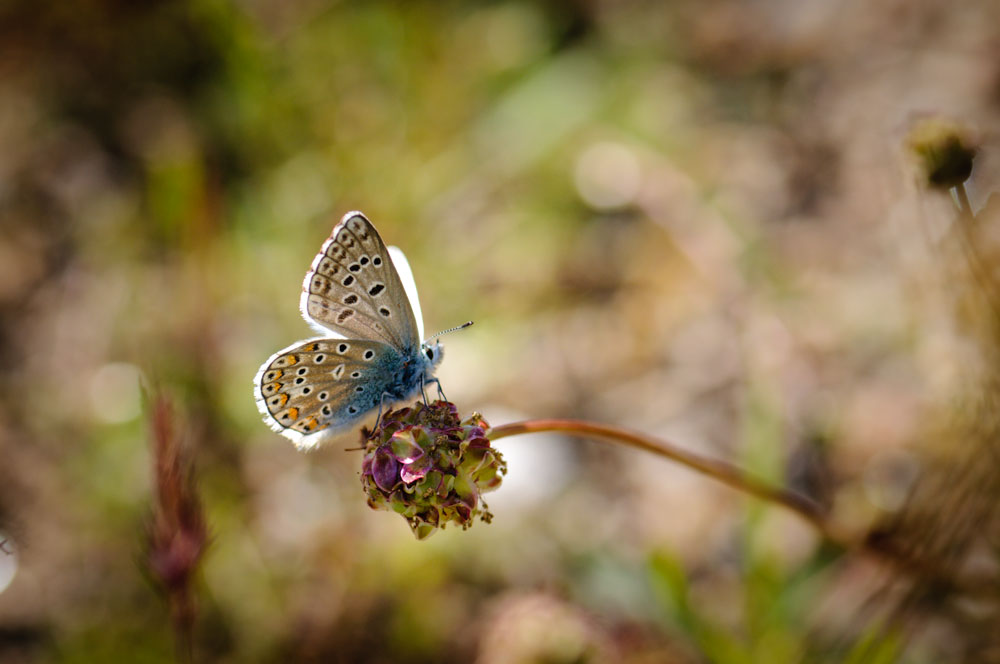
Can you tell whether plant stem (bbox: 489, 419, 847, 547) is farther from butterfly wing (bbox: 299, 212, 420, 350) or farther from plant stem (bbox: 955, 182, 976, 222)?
plant stem (bbox: 955, 182, 976, 222)

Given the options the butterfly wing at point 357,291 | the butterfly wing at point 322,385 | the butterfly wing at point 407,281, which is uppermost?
the butterfly wing at point 407,281

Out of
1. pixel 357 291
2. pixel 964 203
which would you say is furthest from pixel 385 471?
pixel 964 203

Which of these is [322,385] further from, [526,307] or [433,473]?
[526,307]

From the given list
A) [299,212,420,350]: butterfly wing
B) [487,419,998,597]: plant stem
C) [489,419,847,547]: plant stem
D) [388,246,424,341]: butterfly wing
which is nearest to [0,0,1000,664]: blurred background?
[487,419,998,597]: plant stem

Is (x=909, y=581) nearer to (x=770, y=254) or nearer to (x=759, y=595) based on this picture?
(x=759, y=595)

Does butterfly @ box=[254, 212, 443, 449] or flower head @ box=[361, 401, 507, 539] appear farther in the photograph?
butterfly @ box=[254, 212, 443, 449]

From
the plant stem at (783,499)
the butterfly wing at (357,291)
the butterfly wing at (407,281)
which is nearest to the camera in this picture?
the plant stem at (783,499)

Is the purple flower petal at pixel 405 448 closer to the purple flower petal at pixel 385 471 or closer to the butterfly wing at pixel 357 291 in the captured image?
the purple flower petal at pixel 385 471

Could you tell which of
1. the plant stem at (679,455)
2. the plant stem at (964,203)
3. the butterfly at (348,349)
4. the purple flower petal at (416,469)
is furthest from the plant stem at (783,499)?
the plant stem at (964,203)

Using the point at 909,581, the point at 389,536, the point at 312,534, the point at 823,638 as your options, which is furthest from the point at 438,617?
the point at 909,581
